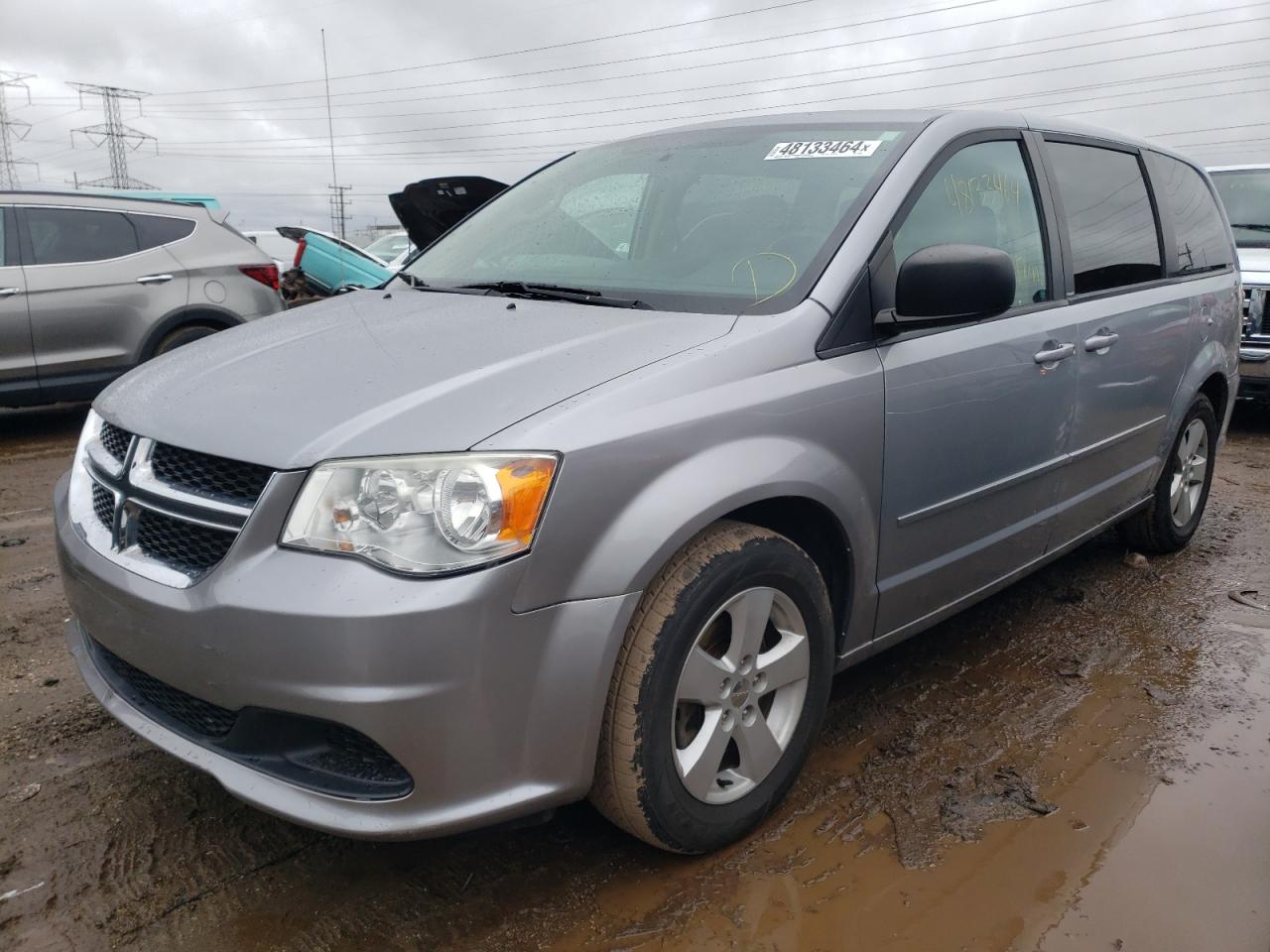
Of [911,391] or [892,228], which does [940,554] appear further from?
[892,228]

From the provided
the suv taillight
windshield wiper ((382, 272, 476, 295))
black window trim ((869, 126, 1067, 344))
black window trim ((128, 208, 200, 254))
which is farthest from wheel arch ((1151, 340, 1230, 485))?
black window trim ((128, 208, 200, 254))

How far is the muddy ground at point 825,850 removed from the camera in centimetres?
205

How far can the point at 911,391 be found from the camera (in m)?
2.55

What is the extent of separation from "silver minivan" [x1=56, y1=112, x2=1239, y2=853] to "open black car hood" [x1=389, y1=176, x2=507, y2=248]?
3.55 ft

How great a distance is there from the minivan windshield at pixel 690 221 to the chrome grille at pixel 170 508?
1074mm

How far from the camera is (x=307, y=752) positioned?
190cm

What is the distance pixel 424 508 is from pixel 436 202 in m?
2.90

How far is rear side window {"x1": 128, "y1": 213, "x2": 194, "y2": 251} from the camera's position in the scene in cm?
703

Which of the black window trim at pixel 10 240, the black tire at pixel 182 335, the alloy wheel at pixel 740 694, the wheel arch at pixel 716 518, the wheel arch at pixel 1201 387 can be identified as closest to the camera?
the wheel arch at pixel 716 518

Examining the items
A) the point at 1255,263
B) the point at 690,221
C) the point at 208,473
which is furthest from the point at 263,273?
the point at 1255,263

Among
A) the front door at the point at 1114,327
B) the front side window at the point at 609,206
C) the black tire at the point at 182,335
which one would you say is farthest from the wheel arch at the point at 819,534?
the black tire at the point at 182,335

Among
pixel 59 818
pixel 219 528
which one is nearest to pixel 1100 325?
pixel 219 528

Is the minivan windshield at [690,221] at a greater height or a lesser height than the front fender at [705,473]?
greater

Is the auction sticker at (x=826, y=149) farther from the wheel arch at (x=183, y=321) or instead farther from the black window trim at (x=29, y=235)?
the black window trim at (x=29, y=235)
